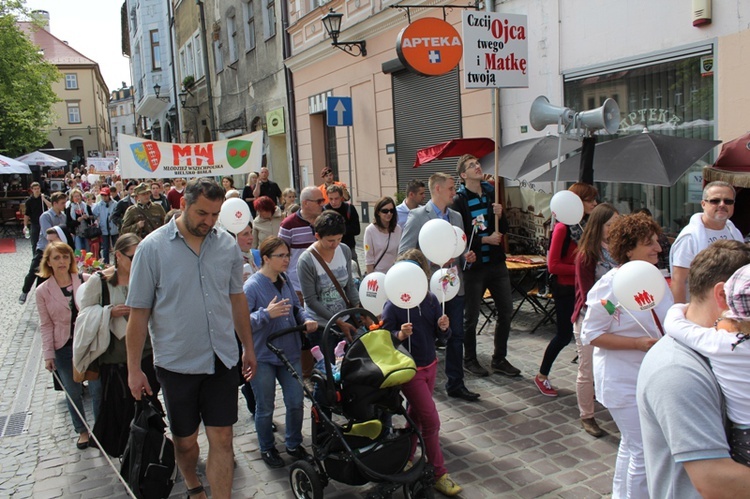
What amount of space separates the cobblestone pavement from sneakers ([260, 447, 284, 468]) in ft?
0.21

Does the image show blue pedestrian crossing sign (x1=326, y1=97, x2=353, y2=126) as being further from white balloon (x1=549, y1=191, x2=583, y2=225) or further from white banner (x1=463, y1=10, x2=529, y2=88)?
white balloon (x1=549, y1=191, x2=583, y2=225)

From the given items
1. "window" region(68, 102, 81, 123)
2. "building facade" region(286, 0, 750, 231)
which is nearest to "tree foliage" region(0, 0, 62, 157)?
"building facade" region(286, 0, 750, 231)

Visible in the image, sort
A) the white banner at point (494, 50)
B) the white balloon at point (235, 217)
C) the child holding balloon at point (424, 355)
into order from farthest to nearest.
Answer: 1. the white banner at point (494, 50)
2. the white balloon at point (235, 217)
3. the child holding balloon at point (424, 355)

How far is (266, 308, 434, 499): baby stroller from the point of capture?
352 cm

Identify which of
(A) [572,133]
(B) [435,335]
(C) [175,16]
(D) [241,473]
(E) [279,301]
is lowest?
(D) [241,473]

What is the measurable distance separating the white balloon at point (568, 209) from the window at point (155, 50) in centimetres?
3607

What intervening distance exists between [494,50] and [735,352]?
6.09 meters

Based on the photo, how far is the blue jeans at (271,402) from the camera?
433 cm

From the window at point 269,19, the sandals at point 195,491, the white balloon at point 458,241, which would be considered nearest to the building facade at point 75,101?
the window at point 269,19

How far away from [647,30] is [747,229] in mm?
2911

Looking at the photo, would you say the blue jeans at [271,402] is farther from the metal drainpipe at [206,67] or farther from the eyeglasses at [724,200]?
the metal drainpipe at [206,67]

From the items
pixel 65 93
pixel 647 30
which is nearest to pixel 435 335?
pixel 647 30

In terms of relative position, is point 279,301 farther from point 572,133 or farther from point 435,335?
point 572,133

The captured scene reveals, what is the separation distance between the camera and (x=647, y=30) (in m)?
7.72
